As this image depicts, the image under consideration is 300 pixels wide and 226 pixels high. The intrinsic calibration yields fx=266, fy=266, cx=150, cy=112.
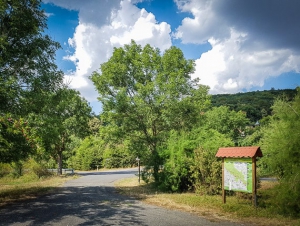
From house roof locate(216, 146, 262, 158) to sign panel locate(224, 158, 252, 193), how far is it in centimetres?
29

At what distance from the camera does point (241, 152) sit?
426 inches

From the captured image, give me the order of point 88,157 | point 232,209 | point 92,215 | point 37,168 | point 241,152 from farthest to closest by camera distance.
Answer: point 88,157
point 37,168
point 241,152
point 232,209
point 92,215

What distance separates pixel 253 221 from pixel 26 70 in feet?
36.5

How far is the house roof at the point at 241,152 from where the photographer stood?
407 inches

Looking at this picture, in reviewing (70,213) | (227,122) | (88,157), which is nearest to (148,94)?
(70,213)

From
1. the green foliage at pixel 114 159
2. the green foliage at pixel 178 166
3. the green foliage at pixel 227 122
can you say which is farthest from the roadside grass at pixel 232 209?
the green foliage at pixel 114 159

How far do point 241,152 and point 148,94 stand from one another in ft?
28.5

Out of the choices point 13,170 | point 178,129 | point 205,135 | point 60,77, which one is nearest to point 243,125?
point 178,129

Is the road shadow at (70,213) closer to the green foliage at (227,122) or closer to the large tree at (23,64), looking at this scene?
the large tree at (23,64)

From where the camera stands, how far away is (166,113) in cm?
1734

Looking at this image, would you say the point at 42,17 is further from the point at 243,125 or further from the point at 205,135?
the point at 243,125

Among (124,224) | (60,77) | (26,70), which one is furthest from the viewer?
(60,77)

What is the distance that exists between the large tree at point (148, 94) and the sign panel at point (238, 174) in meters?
6.36

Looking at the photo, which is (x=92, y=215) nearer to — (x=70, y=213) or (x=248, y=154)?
(x=70, y=213)
